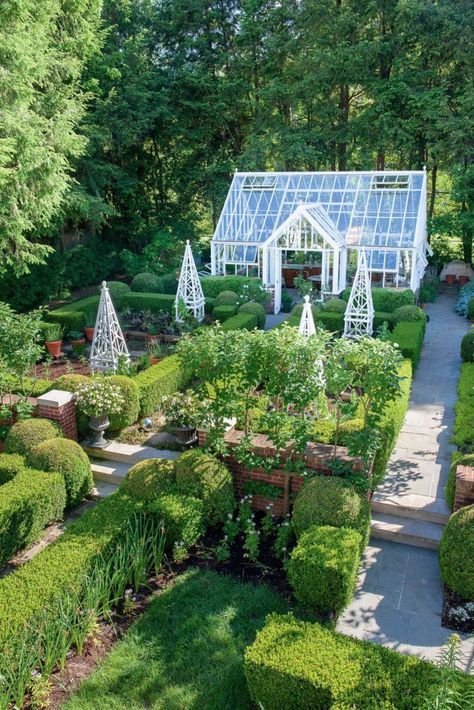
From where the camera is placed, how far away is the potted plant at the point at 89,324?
579 inches

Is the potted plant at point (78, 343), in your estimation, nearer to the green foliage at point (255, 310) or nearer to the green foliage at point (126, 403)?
the green foliage at point (255, 310)

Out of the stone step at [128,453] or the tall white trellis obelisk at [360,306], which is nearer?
the stone step at [128,453]

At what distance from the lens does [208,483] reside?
23.1ft

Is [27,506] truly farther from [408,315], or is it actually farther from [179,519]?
[408,315]

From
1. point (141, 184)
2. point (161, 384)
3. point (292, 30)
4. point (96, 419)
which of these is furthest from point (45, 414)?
point (292, 30)

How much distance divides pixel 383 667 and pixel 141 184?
82.0ft

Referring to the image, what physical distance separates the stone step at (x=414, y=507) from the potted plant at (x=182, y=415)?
2.91 metres

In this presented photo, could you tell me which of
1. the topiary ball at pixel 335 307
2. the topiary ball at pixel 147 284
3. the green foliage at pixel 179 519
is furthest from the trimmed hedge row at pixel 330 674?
the topiary ball at pixel 147 284

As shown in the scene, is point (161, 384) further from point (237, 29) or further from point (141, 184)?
point (237, 29)

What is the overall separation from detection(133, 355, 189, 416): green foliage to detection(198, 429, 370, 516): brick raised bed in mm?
2430

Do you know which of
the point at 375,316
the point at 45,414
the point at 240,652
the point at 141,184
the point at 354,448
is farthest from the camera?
the point at 141,184

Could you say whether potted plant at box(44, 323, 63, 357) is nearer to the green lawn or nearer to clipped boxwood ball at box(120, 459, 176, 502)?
clipped boxwood ball at box(120, 459, 176, 502)

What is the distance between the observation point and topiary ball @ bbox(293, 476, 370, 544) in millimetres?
6223

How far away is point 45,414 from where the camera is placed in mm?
9016
